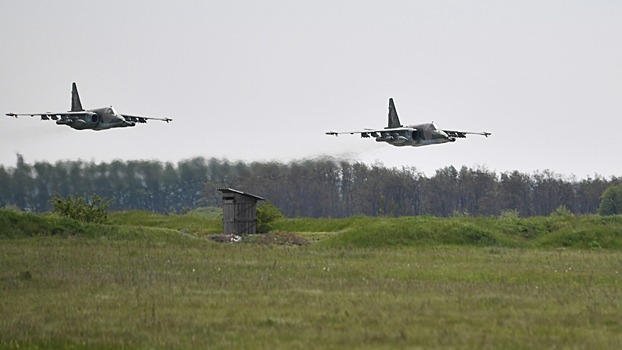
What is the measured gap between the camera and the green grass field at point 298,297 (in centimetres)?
1711

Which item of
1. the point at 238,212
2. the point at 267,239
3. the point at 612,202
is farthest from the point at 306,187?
the point at 267,239

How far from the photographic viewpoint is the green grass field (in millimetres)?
17109

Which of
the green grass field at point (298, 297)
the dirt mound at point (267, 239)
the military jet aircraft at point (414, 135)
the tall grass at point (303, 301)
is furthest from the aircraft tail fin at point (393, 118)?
the tall grass at point (303, 301)

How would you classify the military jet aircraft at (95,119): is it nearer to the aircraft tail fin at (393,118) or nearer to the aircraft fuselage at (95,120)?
the aircraft fuselage at (95,120)

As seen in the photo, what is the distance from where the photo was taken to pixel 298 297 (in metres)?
21.9

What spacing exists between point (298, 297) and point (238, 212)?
38.3m

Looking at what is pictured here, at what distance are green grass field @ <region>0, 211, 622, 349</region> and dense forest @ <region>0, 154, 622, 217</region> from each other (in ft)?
98.8

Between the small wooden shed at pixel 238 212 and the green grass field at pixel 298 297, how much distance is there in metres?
17.9

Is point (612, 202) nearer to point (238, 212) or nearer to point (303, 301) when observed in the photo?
point (238, 212)

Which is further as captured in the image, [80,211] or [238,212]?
[238,212]

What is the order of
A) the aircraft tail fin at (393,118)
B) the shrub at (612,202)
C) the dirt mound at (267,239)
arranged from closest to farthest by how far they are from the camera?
the dirt mound at (267,239)
the aircraft tail fin at (393,118)
the shrub at (612,202)

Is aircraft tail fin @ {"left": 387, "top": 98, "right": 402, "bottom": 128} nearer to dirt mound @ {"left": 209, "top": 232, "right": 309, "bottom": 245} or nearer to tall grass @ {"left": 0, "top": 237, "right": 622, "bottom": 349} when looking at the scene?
dirt mound @ {"left": 209, "top": 232, "right": 309, "bottom": 245}

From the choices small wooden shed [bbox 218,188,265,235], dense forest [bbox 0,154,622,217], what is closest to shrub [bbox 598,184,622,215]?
dense forest [bbox 0,154,622,217]

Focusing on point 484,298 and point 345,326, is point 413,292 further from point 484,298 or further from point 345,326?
point 345,326
